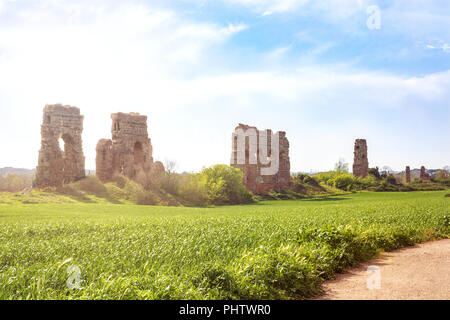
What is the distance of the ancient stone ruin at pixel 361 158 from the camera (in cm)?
6806

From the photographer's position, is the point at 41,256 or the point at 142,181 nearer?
the point at 41,256

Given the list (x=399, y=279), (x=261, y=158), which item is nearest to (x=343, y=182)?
(x=261, y=158)

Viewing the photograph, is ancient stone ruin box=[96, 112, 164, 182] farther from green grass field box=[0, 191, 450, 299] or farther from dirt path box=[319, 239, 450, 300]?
dirt path box=[319, 239, 450, 300]

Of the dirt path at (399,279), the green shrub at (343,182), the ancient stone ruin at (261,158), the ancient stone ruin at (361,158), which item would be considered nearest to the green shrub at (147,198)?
the ancient stone ruin at (261,158)

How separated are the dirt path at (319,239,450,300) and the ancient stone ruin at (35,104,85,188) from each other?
111 ft

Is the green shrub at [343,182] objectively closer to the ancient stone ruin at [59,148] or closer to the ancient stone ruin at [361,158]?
the ancient stone ruin at [361,158]

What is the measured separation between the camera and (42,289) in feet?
15.2

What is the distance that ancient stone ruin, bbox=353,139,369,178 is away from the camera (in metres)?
68.1

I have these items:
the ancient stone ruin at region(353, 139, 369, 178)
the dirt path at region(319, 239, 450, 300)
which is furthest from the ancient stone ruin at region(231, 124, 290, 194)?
the dirt path at region(319, 239, 450, 300)

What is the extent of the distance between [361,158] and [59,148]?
51.5 m

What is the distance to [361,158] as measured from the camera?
68.3 metres
